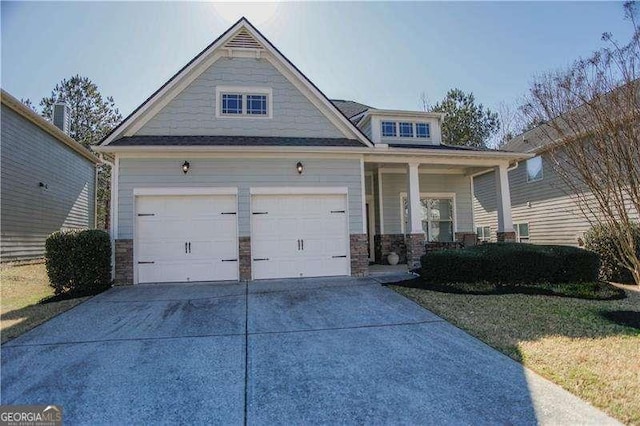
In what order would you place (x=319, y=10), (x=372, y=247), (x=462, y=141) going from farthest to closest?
(x=462, y=141) → (x=372, y=247) → (x=319, y=10)

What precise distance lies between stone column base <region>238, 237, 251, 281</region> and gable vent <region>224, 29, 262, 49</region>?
5.43m

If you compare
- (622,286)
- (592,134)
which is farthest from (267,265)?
(622,286)

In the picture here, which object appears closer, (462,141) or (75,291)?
(75,291)

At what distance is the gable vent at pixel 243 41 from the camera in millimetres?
10312

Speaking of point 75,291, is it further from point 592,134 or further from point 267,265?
point 592,134

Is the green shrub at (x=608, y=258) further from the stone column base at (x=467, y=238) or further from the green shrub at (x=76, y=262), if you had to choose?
the green shrub at (x=76, y=262)

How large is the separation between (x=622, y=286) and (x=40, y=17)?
15.0m

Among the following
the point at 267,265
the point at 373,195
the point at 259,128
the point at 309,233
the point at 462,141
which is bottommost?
the point at 267,265

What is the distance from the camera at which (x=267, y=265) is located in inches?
380

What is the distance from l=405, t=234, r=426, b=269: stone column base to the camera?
10.8 m

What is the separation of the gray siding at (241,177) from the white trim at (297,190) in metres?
0.09

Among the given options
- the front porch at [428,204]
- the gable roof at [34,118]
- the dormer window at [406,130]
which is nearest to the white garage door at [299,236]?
the front porch at [428,204]

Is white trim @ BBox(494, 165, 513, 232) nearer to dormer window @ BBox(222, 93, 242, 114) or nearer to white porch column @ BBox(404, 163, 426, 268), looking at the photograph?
white porch column @ BBox(404, 163, 426, 268)

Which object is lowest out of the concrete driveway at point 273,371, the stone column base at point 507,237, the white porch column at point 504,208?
the concrete driveway at point 273,371
